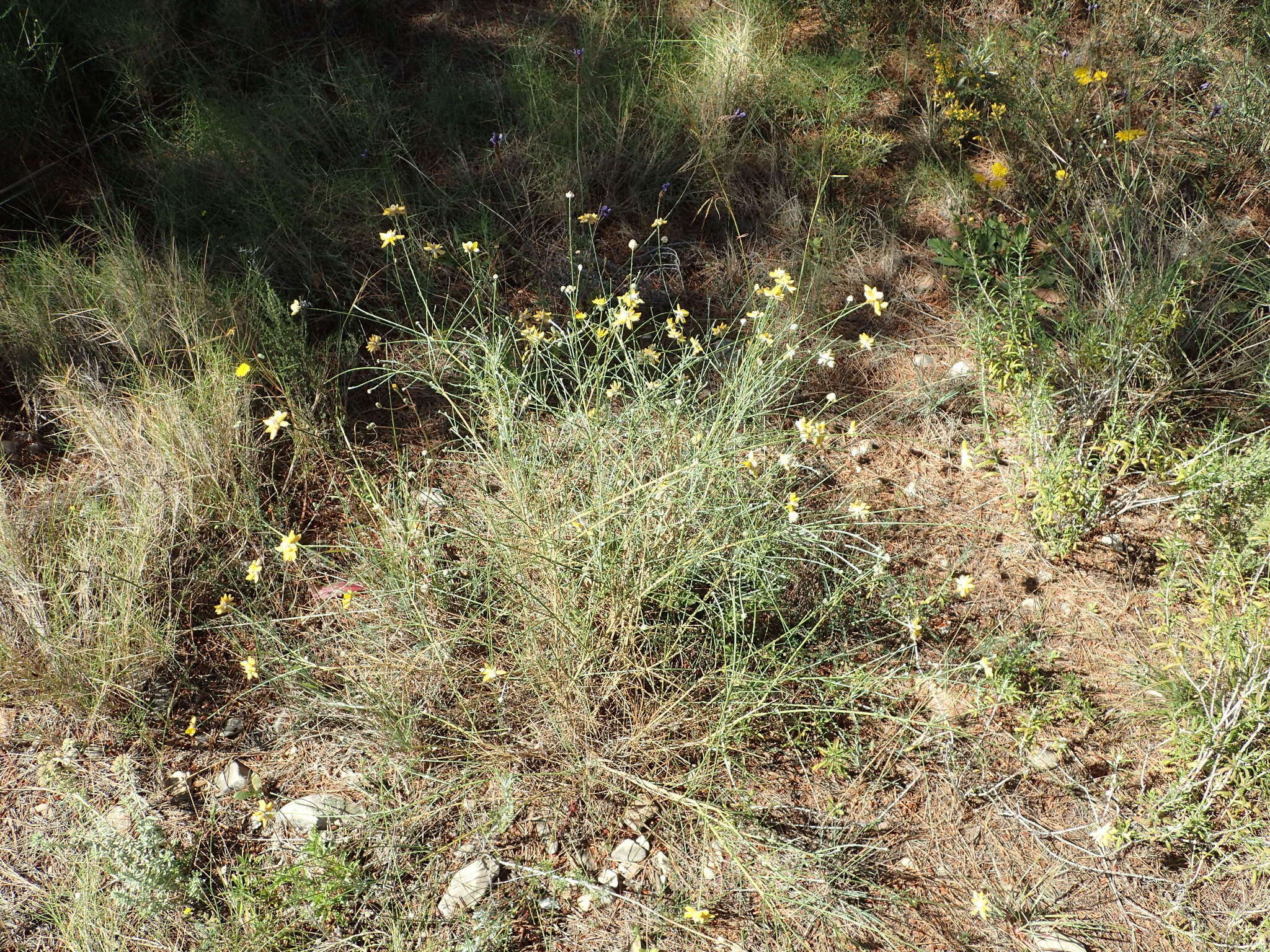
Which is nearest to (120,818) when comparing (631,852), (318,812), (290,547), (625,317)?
(318,812)

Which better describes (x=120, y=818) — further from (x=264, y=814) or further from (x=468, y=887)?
(x=468, y=887)

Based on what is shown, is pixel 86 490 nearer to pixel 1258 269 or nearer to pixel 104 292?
pixel 104 292

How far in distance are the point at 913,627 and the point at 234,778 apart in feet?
5.35

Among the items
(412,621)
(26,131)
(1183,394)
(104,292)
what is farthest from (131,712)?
(1183,394)

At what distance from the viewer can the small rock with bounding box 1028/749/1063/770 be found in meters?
2.07

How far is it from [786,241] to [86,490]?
96.7 inches

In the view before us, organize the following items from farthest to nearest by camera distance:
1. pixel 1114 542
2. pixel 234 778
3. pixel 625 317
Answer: pixel 1114 542
pixel 625 317
pixel 234 778

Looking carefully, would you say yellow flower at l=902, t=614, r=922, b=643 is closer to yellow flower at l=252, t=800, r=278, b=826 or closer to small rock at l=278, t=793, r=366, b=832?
small rock at l=278, t=793, r=366, b=832

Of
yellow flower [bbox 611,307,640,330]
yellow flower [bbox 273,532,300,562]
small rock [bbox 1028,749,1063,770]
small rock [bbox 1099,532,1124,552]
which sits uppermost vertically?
yellow flower [bbox 611,307,640,330]

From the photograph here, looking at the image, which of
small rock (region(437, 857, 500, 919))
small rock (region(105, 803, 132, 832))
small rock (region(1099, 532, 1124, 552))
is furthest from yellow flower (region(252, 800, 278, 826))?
small rock (region(1099, 532, 1124, 552))

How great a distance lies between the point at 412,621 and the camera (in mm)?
2145

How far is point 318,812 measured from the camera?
1.97 meters

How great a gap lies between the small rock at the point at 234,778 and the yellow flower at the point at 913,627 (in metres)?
1.57

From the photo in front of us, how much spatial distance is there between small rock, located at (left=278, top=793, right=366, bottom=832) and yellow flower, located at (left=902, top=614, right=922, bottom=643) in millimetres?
1304
